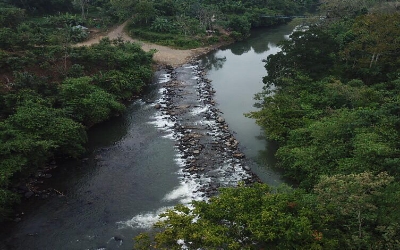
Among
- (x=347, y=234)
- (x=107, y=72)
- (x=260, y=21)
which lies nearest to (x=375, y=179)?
(x=347, y=234)

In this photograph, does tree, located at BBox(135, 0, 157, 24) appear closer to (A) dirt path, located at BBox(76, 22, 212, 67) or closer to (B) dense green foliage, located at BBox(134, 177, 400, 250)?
(A) dirt path, located at BBox(76, 22, 212, 67)

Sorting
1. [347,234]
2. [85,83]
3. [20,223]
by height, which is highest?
[85,83]

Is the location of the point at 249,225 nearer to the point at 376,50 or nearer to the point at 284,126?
the point at 284,126

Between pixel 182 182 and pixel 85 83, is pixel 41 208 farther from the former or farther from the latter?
pixel 85 83

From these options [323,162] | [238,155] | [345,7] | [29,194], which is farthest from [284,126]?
[345,7]

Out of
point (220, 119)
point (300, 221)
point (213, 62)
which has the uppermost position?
point (300, 221)

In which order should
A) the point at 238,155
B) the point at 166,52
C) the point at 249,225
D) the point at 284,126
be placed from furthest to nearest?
the point at 166,52 → the point at 284,126 → the point at 238,155 → the point at 249,225

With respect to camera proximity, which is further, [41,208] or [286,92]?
[286,92]
